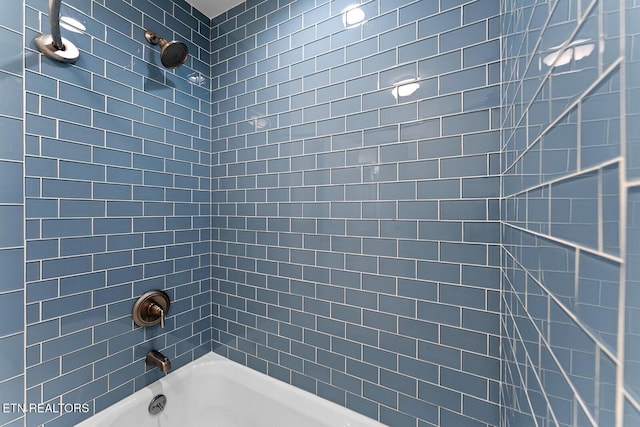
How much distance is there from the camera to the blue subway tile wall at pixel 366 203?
3.04 feet

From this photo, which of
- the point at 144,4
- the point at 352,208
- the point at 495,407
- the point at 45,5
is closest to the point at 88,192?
the point at 45,5

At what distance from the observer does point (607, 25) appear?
205mm

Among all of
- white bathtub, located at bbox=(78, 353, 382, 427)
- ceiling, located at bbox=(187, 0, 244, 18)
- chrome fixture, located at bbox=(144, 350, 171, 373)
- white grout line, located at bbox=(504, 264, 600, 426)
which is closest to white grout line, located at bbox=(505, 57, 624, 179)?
white grout line, located at bbox=(504, 264, 600, 426)

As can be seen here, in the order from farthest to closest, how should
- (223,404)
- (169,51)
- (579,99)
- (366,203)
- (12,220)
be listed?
(223,404) → (169,51) → (366,203) → (12,220) → (579,99)

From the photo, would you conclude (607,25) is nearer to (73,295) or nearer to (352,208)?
(352,208)

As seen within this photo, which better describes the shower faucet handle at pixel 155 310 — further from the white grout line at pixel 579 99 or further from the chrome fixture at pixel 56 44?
the white grout line at pixel 579 99

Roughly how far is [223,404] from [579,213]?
1757 millimetres

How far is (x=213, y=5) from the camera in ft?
4.95

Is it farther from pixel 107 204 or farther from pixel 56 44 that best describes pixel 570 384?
pixel 56 44

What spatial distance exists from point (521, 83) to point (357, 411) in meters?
1.28

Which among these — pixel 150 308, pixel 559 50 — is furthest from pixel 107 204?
pixel 559 50

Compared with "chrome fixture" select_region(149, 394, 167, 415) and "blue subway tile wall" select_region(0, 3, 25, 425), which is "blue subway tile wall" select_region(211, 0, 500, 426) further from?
"blue subway tile wall" select_region(0, 3, 25, 425)

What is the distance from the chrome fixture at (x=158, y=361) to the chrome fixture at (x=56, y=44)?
1.30 metres

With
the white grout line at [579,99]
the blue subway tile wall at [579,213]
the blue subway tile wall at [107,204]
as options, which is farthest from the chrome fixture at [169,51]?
the white grout line at [579,99]
